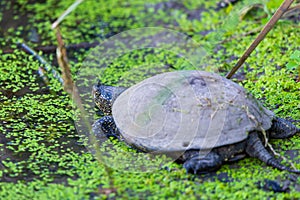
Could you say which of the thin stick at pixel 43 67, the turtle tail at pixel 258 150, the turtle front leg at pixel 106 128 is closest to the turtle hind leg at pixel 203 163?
the turtle tail at pixel 258 150

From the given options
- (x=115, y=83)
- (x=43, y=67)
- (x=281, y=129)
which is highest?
(x=43, y=67)

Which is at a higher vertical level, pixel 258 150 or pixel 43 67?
pixel 43 67

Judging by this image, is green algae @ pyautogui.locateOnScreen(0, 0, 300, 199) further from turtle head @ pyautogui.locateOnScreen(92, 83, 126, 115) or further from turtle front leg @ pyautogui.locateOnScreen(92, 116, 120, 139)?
turtle head @ pyautogui.locateOnScreen(92, 83, 126, 115)

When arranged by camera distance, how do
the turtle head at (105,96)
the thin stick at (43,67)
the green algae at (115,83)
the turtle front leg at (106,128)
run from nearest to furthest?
the green algae at (115,83), the turtle front leg at (106,128), the turtle head at (105,96), the thin stick at (43,67)

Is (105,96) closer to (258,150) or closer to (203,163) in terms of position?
(203,163)

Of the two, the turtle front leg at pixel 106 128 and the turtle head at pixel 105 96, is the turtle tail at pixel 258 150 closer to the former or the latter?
the turtle front leg at pixel 106 128

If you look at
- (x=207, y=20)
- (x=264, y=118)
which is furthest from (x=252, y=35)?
(x=264, y=118)

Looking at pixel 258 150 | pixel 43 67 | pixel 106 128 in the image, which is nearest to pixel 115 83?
pixel 43 67
